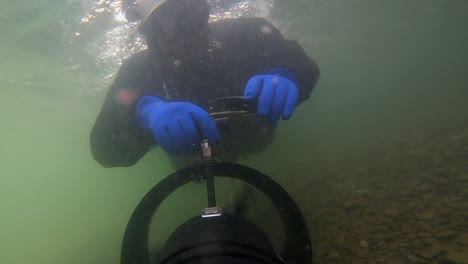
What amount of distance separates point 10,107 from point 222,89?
22067 mm

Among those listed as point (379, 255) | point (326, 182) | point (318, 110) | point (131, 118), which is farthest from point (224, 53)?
point (318, 110)

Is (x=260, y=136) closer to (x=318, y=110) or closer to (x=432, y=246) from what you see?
(x=432, y=246)

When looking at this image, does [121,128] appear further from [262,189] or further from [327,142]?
[327,142]

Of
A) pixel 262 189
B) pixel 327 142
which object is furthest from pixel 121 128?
pixel 327 142

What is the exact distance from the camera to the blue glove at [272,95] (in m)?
2.30

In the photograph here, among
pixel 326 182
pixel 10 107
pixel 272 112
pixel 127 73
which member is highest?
pixel 10 107

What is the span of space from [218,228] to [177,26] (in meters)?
2.91

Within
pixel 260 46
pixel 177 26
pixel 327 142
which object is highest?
pixel 177 26

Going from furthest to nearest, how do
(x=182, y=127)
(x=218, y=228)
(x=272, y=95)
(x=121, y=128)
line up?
(x=121, y=128)
(x=272, y=95)
(x=182, y=127)
(x=218, y=228)

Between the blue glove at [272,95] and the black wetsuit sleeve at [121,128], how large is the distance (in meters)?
1.70

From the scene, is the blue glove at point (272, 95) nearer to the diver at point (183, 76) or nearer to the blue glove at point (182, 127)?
the diver at point (183, 76)

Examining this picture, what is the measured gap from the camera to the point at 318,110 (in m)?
67.9

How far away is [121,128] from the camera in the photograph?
3.29m

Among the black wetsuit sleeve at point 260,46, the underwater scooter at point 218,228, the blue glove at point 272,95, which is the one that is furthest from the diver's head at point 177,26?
the underwater scooter at point 218,228
